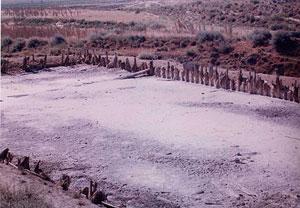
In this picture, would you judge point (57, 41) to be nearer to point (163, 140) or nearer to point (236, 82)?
point (236, 82)

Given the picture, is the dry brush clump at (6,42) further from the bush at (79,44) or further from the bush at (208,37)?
the bush at (208,37)

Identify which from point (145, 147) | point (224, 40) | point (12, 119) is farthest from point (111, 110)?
point (224, 40)

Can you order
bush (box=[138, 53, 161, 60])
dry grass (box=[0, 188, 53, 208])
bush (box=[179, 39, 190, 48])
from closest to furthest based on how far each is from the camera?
1. dry grass (box=[0, 188, 53, 208])
2. bush (box=[138, 53, 161, 60])
3. bush (box=[179, 39, 190, 48])

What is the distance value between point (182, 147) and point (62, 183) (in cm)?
362

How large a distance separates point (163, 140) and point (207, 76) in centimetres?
716

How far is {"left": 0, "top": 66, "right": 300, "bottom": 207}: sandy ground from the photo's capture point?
11.1 metres

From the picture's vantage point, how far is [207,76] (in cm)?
2098

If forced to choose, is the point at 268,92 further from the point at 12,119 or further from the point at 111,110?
the point at 12,119

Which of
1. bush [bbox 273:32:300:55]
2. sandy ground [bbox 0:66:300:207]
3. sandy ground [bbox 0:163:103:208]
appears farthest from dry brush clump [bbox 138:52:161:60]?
sandy ground [bbox 0:163:103:208]

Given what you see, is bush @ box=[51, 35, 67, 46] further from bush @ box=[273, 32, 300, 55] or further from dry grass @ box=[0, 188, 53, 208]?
dry grass @ box=[0, 188, 53, 208]

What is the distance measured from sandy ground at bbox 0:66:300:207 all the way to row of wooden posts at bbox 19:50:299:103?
522 mm

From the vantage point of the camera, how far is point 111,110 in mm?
17750

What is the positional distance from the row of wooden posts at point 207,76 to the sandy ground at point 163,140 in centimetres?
52

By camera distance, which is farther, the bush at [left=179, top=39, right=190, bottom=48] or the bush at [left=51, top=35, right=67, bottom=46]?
the bush at [left=51, top=35, right=67, bottom=46]
